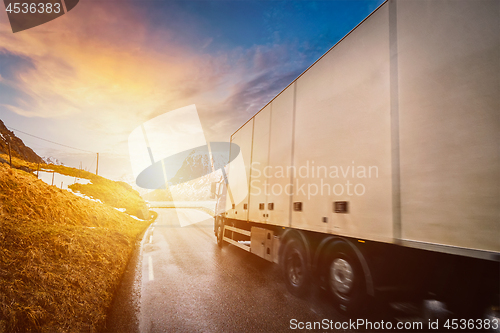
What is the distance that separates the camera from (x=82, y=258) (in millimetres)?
6410

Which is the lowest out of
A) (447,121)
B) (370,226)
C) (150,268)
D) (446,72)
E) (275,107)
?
(150,268)

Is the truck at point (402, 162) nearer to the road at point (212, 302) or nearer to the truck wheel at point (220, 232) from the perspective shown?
the road at point (212, 302)

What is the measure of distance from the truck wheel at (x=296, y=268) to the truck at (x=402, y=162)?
20mm

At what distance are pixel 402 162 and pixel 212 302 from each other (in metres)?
3.96

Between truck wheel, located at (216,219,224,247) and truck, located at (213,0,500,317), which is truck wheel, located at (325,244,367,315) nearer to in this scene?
truck, located at (213,0,500,317)

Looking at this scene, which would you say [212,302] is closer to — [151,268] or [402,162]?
[151,268]

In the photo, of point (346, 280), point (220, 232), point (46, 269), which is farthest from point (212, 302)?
point (220, 232)

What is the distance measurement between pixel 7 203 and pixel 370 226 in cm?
902

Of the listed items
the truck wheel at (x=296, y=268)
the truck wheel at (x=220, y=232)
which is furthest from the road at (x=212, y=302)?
the truck wheel at (x=220, y=232)

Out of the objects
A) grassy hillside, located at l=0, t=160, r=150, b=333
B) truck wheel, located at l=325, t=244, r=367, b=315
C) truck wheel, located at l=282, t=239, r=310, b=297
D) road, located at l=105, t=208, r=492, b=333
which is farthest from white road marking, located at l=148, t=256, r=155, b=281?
truck wheel, located at l=325, t=244, r=367, b=315

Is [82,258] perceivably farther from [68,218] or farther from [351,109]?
[351,109]

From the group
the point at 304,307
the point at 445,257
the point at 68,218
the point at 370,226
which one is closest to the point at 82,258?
the point at 68,218

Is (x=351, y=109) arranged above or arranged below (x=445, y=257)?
above

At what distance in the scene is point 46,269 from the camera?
16.0 feet
